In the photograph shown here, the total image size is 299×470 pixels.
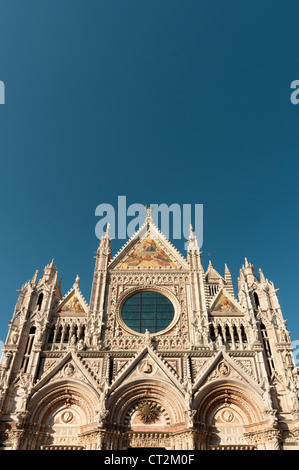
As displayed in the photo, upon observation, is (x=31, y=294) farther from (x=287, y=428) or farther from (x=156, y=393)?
(x=287, y=428)

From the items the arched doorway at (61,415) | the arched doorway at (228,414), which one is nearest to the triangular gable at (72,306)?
the arched doorway at (61,415)

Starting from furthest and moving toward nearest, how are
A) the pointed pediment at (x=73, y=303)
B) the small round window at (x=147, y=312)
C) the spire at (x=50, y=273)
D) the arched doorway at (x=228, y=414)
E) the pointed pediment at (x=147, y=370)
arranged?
the spire at (x=50, y=273)
the pointed pediment at (x=73, y=303)
the small round window at (x=147, y=312)
the pointed pediment at (x=147, y=370)
the arched doorway at (x=228, y=414)

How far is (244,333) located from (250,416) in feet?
16.0

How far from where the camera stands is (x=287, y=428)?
1819 cm

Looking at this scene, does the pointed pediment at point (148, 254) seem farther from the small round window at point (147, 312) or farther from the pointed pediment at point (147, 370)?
the pointed pediment at point (147, 370)

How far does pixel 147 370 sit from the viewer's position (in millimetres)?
19891

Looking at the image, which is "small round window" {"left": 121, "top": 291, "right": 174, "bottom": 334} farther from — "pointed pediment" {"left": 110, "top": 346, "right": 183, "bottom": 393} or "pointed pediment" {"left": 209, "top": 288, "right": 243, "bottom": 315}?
"pointed pediment" {"left": 209, "top": 288, "right": 243, "bottom": 315}

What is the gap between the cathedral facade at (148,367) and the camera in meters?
18.2

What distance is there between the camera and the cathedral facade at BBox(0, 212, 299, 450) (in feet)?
59.6

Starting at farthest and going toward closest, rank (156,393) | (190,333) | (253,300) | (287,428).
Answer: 1. (253,300)
2. (190,333)
3. (156,393)
4. (287,428)

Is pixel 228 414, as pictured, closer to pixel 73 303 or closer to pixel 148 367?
pixel 148 367

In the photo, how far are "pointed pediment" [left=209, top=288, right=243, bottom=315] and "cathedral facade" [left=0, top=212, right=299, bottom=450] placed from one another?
0.08m

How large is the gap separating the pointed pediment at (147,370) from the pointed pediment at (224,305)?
16.9 ft

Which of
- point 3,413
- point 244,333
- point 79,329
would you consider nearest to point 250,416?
point 244,333
